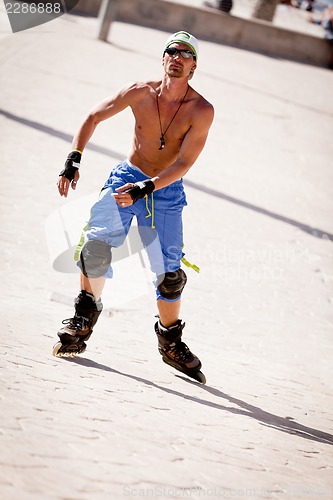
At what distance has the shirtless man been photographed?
4.59 meters

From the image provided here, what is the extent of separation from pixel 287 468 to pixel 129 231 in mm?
1803

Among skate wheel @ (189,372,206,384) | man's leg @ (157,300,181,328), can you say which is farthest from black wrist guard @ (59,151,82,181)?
skate wheel @ (189,372,206,384)

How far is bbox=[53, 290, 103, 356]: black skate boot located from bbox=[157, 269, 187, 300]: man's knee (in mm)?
435

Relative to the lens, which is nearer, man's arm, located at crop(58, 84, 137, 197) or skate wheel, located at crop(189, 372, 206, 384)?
man's arm, located at crop(58, 84, 137, 197)

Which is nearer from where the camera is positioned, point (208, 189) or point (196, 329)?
point (196, 329)

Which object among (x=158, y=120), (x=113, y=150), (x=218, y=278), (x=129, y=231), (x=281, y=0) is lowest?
(x=281, y=0)

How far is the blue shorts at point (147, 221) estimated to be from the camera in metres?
4.64

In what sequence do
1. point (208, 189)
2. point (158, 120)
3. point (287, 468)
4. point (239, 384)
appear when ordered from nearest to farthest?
point (287, 468) → point (158, 120) → point (239, 384) → point (208, 189)

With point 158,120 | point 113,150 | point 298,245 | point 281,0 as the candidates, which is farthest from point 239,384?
point 281,0

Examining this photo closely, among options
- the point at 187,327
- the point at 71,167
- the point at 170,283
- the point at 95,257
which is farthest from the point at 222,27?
the point at 95,257

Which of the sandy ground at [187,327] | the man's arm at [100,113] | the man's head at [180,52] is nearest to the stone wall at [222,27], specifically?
the sandy ground at [187,327]

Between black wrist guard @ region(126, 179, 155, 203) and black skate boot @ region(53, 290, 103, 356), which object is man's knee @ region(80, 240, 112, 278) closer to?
black skate boot @ region(53, 290, 103, 356)

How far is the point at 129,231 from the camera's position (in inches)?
190

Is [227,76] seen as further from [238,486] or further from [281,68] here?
[238,486]
